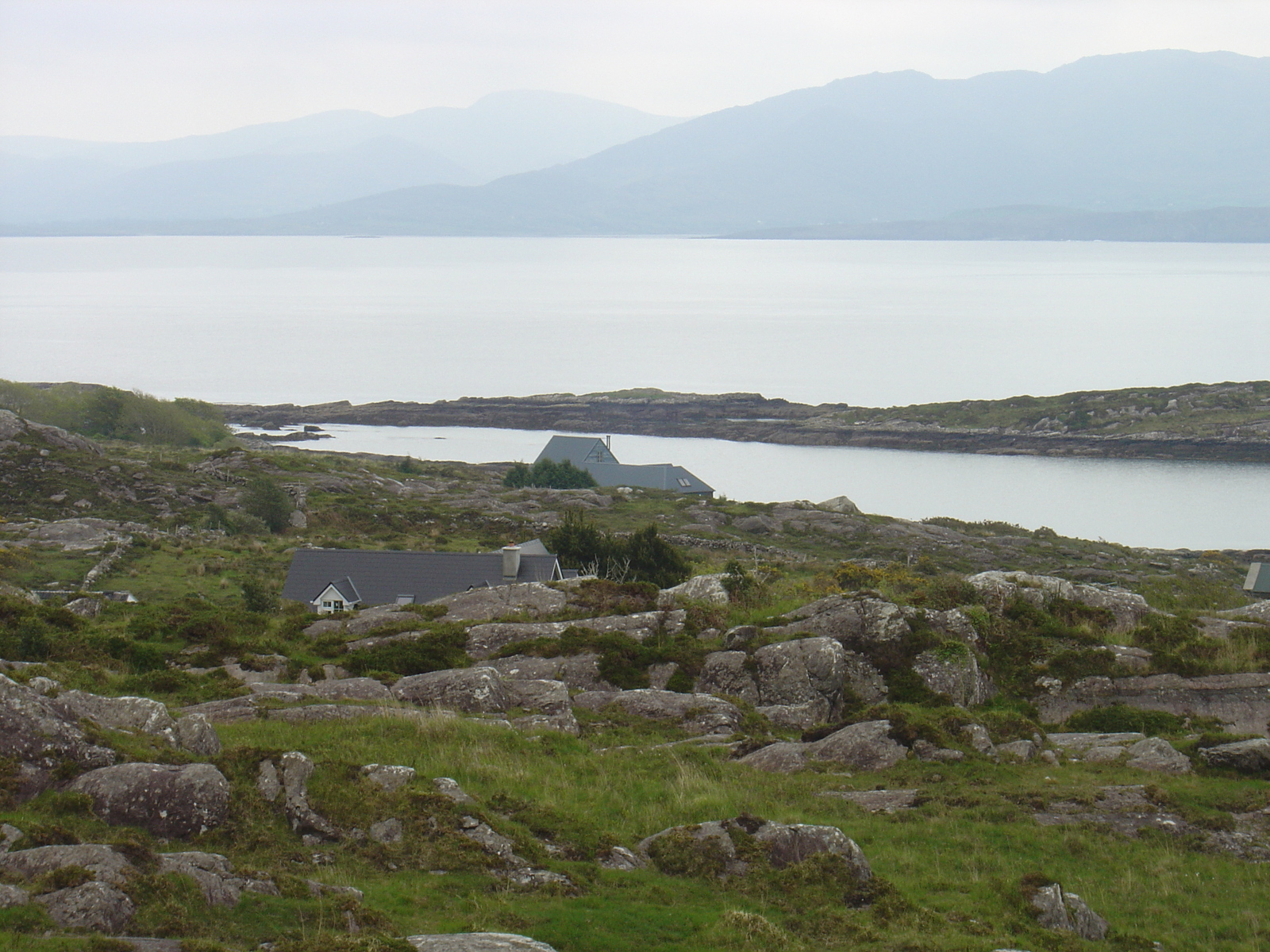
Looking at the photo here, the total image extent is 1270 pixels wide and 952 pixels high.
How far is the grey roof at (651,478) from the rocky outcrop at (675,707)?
6226 cm

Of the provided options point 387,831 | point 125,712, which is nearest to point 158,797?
point 387,831

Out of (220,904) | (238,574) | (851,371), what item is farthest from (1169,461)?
(220,904)

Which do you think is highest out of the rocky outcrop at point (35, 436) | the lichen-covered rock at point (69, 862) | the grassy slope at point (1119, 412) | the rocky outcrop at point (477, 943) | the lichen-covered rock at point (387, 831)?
the grassy slope at point (1119, 412)

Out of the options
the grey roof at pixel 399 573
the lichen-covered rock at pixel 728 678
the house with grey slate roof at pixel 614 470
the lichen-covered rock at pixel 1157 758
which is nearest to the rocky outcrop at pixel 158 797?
the lichen-covered rock at pixel 728 678

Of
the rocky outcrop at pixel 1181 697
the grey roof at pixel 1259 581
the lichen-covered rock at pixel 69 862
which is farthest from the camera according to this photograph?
the grey roof at pixel 1259 581

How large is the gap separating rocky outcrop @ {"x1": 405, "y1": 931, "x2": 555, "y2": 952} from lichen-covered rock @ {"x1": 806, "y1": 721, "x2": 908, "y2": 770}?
6919 mm

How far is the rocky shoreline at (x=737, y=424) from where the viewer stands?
110 metres

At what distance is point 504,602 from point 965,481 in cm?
8664

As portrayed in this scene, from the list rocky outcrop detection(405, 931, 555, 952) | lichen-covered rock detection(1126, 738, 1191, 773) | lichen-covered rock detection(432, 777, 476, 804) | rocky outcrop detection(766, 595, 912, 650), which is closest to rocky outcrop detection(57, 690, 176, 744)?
lichen-covered rock detection(432, 777, 476, 804)

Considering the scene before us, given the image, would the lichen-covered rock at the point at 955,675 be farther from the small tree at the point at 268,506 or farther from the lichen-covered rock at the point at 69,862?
the small tree at the point at 268,506

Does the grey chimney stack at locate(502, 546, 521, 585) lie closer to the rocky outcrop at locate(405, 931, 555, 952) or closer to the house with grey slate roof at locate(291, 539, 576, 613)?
the house with grey slate roof at locate(291, 539, 576, 613)

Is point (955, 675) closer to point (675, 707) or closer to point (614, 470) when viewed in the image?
point (675, 707)

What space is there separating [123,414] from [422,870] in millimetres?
97669

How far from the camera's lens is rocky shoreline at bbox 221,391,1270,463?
11025cm
